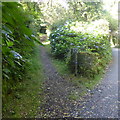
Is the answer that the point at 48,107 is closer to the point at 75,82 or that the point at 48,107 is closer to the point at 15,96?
the point at 15,96

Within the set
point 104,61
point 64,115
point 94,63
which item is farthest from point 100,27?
point 64,115

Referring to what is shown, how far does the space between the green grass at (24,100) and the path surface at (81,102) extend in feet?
0.48

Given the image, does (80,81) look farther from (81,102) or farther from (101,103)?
(101,103)

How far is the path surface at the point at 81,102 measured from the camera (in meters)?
2.03

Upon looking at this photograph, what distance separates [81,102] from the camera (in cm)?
243

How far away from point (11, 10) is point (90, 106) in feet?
6.75

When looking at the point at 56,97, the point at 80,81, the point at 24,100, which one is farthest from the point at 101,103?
the point at 24,100

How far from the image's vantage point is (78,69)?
369 cm

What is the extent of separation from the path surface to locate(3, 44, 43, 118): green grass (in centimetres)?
15

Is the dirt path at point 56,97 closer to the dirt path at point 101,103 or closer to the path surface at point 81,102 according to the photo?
the path surface at point 81,102

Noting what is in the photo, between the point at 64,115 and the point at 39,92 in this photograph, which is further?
the point at 39,92

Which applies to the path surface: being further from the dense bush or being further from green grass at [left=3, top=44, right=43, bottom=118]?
the dense bush

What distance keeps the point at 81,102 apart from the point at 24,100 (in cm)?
103

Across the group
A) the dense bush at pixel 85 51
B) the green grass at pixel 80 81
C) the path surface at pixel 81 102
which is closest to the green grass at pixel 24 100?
the path surface at pixel 81 102
